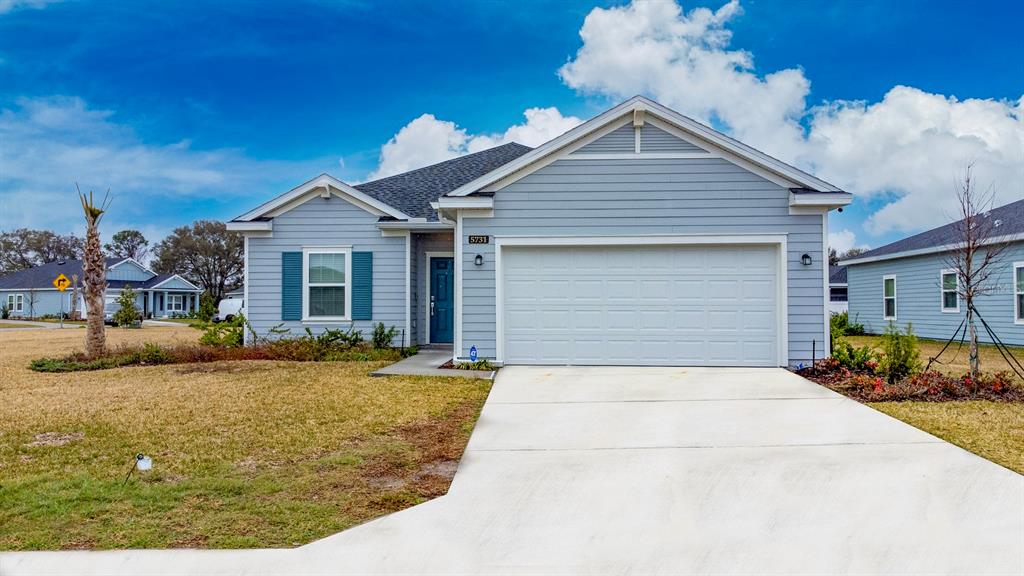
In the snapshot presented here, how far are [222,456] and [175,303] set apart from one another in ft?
158

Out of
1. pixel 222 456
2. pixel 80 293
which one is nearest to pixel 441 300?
Result: pixel 222 456

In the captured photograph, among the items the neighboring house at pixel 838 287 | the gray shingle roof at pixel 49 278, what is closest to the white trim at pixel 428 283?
the neighboring house at pixel 838 287

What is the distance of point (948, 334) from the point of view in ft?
56.9

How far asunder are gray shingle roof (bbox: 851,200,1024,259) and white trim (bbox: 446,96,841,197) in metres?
5.99

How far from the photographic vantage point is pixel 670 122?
1014 centimetres

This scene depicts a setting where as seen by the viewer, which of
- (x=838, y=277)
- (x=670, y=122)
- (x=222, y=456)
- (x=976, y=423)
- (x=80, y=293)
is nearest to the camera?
(x=222, y=456)

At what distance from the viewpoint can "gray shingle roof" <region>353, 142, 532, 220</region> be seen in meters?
14.2

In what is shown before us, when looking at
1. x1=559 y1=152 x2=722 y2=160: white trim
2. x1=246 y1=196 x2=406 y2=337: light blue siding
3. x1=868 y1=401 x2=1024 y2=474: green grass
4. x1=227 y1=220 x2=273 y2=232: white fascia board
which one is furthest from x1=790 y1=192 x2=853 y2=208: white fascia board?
x1=227 y1=220 x2=273 y2=232: white fascia board

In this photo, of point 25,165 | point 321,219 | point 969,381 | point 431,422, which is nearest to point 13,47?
point 25,165

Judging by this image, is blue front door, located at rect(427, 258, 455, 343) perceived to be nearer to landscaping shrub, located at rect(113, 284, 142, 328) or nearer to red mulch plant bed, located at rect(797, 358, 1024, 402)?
red mulch plant bed, located at rect(797, 358, 1024, 402)

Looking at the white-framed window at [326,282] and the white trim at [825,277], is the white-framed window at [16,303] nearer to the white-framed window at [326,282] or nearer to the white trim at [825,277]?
the white-framed window at [326,282]

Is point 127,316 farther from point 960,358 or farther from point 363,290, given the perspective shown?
point 960,358

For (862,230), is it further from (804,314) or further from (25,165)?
(25,165)

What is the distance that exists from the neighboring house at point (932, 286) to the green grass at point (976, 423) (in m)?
6.83
